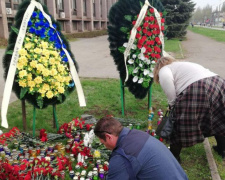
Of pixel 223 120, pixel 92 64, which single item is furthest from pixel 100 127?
pixel 92 64

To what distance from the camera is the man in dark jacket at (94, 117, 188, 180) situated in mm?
1657

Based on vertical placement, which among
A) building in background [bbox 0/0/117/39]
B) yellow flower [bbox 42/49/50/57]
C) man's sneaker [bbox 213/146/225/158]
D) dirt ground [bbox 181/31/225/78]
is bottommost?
Answer: man's sneaker [bbox 213/146/225/158]

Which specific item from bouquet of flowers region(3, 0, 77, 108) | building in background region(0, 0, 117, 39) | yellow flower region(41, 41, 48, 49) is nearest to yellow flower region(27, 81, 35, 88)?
bouquet of flowers region(3, 0, 77, 108)

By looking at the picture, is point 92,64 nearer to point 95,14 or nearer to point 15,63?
point 15,63

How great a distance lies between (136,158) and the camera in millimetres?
1653

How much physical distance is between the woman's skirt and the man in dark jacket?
1.12 m

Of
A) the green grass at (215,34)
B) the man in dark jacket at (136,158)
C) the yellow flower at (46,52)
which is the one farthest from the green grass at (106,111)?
the green grass at (215,34)

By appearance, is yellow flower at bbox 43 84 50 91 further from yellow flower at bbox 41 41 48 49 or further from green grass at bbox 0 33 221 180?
green grass at bbox 0 33 221 180

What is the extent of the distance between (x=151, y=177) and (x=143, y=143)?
0.24 metres

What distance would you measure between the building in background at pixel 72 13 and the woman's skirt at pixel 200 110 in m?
18.8

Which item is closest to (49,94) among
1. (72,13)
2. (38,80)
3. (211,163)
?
(38,80)

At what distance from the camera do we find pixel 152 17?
14.3 ft

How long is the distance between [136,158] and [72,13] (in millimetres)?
29784

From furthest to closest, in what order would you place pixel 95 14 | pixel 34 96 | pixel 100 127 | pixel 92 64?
pixel 95 14, pixel 92 64, pixel 34 96, pixel 100 127
